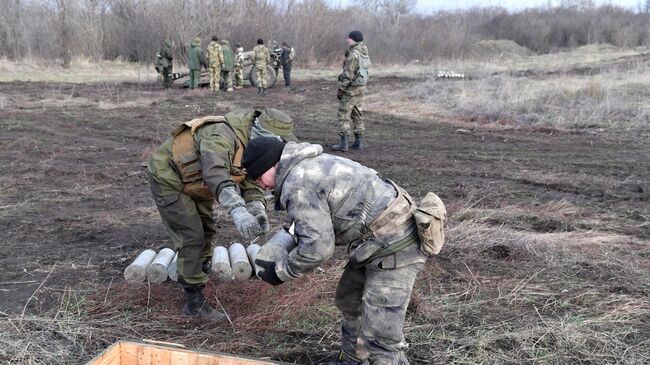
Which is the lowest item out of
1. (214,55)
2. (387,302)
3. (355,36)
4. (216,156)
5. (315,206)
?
(387,302)

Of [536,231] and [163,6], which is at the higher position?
[163,6]

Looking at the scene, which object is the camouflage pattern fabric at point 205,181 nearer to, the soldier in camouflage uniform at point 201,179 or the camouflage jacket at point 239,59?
the soldier in camouflage uniform at point 201,179

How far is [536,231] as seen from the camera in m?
6.02

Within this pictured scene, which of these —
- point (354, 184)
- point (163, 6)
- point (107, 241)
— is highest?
point (163, 6)

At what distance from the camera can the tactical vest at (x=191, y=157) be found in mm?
3508

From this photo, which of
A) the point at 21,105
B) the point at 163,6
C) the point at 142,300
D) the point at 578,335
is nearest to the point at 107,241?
the point at 142,300

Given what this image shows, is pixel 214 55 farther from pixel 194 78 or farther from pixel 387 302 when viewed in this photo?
pixel 387 302

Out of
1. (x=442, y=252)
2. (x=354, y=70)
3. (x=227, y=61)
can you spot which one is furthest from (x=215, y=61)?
(x=442, y=252)

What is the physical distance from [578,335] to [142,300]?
116 inches

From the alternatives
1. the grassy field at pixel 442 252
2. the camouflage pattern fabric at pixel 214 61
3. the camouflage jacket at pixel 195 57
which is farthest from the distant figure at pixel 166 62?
the grassy field at pixel 442 252

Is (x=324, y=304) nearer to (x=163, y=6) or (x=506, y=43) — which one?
(x=163, y=6)

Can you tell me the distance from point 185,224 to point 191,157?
49 cm

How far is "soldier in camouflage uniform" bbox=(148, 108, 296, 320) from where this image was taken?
3303 mm

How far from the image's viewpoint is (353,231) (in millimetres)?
2900
